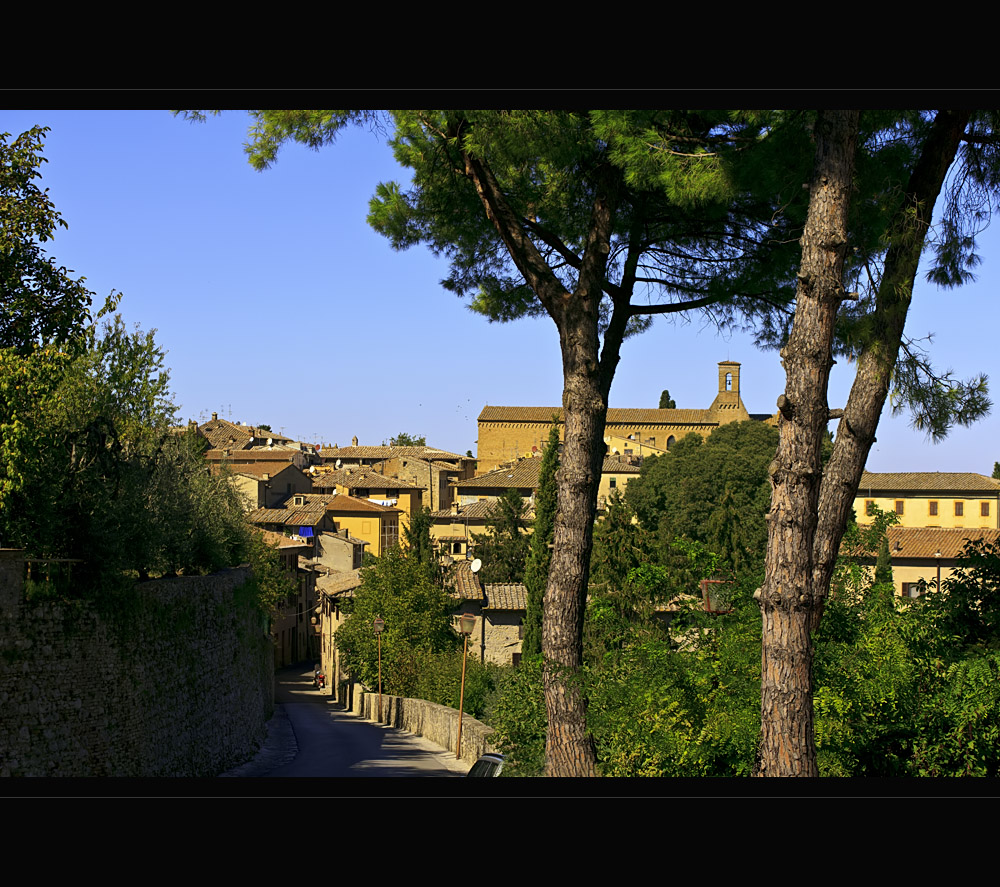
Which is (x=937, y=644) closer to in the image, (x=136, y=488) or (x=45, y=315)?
(x=136, y=488)

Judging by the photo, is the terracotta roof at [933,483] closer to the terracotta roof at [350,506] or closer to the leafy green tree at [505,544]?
the leafy green tree at [505,544]

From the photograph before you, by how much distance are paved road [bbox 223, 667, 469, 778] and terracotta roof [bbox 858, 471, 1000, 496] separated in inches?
1174

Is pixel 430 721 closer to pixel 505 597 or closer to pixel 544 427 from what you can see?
pixel 505 597

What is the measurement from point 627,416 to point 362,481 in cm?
3938

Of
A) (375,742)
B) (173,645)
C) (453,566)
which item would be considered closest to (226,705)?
(173,645)

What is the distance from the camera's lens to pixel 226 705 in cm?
1470

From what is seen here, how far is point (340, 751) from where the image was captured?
54.0 feet

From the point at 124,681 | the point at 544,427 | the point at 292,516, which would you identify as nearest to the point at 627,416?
the point at 544,427

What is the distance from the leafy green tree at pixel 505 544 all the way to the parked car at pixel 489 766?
26.5m

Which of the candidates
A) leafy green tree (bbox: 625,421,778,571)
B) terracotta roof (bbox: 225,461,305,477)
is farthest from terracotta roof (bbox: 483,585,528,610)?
terracotta roof (bbox: 225,461,305,477)

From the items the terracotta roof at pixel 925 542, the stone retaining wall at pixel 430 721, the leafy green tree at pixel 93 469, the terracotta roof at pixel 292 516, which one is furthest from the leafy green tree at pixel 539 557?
the terracotta roof at pixel 292 516

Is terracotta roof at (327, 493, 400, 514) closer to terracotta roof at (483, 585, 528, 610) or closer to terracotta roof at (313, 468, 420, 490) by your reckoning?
terracotta roof at (313, 468, 420, 490)
